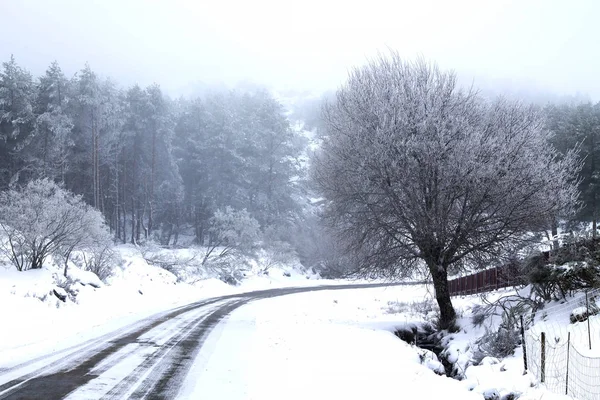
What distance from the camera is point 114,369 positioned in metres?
7.91

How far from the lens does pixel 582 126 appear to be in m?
32.3

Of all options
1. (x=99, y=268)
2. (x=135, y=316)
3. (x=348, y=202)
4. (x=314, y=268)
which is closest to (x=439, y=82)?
(x=348, y=202)

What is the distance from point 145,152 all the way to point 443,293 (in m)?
46.3

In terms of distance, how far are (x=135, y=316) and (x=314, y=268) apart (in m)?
40.1

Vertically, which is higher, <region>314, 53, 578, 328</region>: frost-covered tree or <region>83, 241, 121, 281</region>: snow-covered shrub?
<region>314, 53, 578, 328</region>: frost-covered tree

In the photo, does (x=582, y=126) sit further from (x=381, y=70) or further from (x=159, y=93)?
(x=159, y=93)

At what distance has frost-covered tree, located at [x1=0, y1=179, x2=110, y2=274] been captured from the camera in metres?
17.7

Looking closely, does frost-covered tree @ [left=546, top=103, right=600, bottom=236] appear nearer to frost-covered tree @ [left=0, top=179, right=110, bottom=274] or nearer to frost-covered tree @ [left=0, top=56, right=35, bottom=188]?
frost-covered tree @ [left=0, top=179, right=110, bottom=274]

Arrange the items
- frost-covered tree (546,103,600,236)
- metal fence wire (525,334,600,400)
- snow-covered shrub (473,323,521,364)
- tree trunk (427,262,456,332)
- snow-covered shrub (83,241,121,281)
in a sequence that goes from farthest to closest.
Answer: frost-covered tree (546,103,600,236)
snow-covered shrub (83,241,121,281)
tree trunk (427,262,456,332)
snow-covered shrub (473,323,521,364)
metal fence wire (525,334,600,400)

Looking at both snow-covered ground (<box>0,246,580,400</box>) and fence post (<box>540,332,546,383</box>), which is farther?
fence post (<box>540,332,546,383</box>)

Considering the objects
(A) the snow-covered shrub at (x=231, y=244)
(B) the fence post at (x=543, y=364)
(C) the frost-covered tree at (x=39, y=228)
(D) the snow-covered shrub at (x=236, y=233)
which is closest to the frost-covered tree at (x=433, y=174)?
(B) the fence post at (x=543, y=364)

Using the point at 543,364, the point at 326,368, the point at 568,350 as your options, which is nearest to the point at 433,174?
the point at 543,364

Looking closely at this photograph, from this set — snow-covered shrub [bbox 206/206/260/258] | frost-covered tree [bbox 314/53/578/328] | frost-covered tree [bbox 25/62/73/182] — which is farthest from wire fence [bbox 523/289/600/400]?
frost-covered tree [bbox 25/62/73/182]

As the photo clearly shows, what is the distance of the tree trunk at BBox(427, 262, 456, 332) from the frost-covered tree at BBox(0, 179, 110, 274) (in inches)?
582
